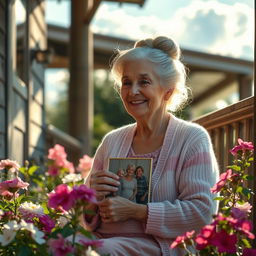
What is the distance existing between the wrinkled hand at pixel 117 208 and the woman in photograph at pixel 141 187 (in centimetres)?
6

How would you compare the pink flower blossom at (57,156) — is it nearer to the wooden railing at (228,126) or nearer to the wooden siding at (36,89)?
the wooden siding at (36,89)

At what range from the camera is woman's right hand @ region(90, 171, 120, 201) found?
83.5 inches

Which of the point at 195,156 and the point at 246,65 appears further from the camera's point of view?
the point at 246,65

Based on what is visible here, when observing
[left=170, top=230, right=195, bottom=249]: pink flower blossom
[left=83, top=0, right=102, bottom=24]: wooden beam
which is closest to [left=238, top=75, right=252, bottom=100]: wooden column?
[left=83, top=0, right=102, bottom=24]: wooden beam

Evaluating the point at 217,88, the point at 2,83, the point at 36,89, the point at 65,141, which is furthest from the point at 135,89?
the point at 217,88

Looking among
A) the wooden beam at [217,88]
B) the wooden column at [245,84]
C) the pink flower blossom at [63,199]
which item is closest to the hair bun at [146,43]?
the pink flower blossom at [63,199]

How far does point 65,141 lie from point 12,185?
15.2ft

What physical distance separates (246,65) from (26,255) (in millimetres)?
9094

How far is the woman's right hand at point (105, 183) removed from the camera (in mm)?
2122

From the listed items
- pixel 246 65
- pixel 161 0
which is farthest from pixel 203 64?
pixel 161 0

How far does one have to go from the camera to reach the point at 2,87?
12.6 feet

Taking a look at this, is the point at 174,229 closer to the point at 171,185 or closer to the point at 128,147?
the point at 171,185

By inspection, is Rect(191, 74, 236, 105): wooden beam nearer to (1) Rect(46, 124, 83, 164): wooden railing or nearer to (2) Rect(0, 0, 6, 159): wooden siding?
(1) Rect(46, 124, 83, 164): wooden railing

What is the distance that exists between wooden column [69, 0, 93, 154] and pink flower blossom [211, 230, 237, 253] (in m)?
5.96
